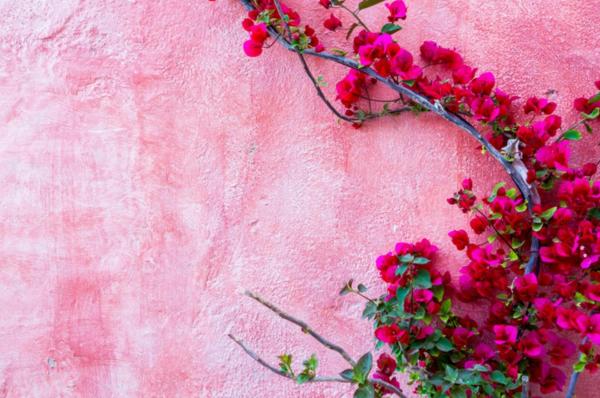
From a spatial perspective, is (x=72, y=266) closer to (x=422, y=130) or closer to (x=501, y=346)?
(x=422, y=130)

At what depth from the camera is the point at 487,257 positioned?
4.05 ft

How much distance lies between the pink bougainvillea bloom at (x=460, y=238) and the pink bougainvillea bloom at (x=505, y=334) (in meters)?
0.19

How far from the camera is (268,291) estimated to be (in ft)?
4.73

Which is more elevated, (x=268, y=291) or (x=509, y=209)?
(x=509, y=209)

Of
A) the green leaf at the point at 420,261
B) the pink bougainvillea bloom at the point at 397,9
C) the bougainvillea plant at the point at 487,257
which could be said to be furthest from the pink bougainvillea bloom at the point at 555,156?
the pink bougainvillea bloom at the point at 397,9

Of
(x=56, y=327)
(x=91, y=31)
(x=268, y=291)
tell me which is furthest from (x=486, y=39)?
(x=56, y=327)

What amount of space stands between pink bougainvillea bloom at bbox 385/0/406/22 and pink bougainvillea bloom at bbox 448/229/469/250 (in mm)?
523

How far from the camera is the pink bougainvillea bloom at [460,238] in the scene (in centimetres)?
125

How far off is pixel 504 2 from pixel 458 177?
440 millimetres

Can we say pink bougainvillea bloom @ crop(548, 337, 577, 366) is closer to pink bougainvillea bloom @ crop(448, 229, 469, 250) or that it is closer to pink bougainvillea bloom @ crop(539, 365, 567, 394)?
pink bougainvillea bloom @ crop(539, 365, 567, 394)

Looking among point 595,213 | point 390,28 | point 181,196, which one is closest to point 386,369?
point 595,213

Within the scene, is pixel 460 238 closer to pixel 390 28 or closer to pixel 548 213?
pixel 548 213

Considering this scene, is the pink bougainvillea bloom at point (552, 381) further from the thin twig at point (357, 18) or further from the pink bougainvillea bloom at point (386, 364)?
the thin twig at point (357, 18)

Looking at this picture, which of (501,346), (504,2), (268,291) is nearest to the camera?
(501,346)
